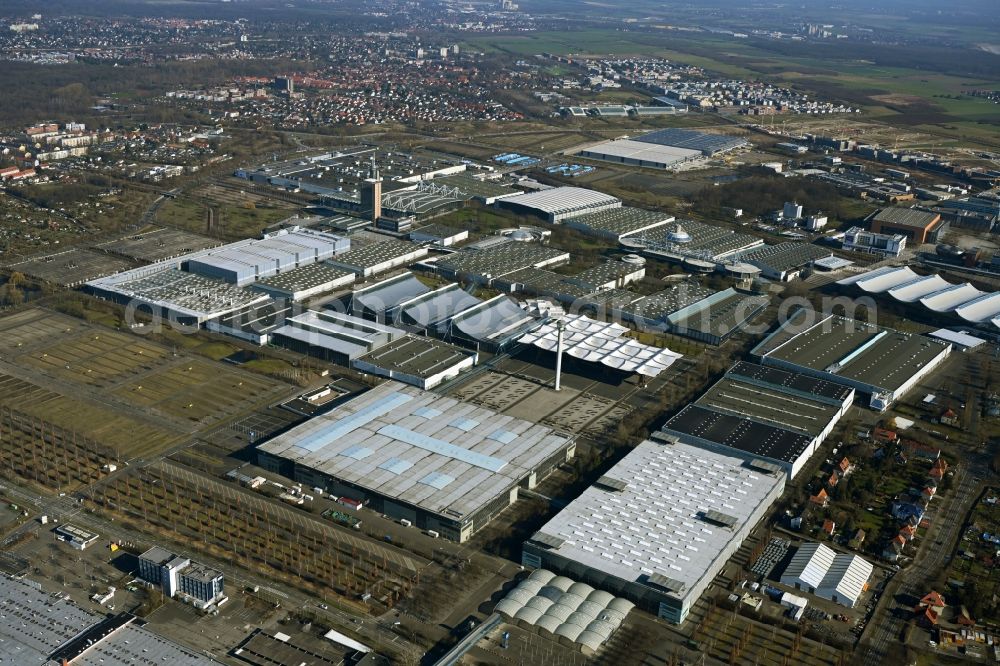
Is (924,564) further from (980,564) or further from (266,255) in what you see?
A: (266,255)

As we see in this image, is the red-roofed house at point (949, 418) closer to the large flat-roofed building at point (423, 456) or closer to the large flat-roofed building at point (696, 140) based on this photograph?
the large flat-roofed building at point (423, 456)

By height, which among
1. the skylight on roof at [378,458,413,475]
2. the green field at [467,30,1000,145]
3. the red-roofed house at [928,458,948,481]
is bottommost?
the red-roofed house at [928,458,948,481]

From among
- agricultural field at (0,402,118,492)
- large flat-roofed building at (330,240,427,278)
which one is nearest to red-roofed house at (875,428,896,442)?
large flat-roofed building at (330,240,427,278)

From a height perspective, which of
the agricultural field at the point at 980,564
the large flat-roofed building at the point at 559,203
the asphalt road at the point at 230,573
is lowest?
the asphalt road at the point at 230,573

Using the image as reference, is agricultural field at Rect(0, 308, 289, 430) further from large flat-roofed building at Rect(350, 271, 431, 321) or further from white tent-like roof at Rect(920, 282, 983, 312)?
white tent-like roof at Rect(920, 282, 983, 312)

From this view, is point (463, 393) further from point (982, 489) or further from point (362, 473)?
point (982, 489)

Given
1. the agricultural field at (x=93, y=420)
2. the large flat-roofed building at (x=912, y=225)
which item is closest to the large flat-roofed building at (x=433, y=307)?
the agricultural field at (x=93, y=420)

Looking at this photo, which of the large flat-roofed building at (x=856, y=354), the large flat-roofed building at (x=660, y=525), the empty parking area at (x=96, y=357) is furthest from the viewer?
the large flat-roofed building at (x=856, y=354)
